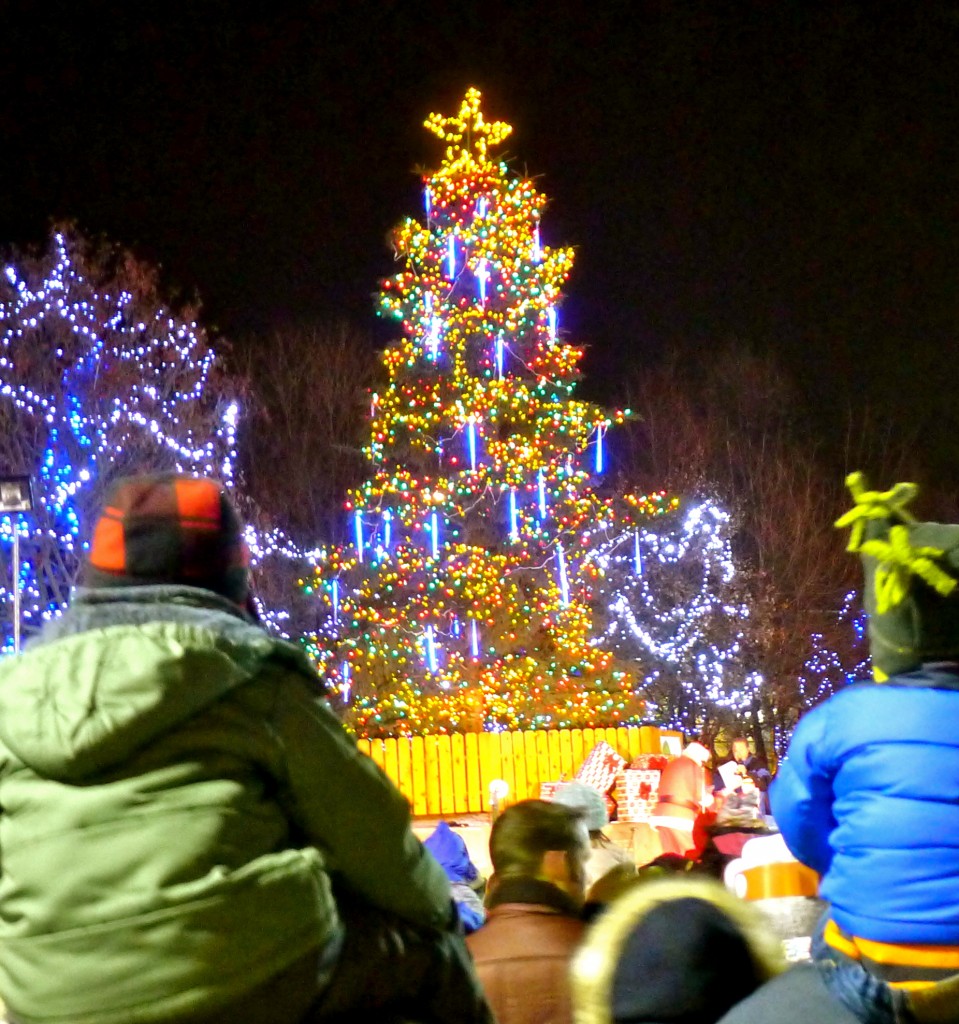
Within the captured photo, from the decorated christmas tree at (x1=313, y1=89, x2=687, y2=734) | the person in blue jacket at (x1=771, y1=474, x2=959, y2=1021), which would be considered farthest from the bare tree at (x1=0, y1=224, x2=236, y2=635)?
the person in blue jacket at (x1=771, y1=474, x2=959, y2=1021)

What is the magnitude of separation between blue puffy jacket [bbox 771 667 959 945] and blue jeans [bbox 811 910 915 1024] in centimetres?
8

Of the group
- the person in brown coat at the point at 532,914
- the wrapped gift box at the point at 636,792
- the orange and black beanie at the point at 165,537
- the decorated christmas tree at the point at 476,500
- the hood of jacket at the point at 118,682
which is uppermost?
the decorated christmas tree at the point at 476,500

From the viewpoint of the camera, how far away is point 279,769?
1.94 metres

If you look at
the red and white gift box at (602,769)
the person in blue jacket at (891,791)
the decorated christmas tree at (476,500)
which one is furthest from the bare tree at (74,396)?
the person in blue jacket at (891,791)

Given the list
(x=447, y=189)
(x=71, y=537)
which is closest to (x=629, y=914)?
(x=447, y=189)

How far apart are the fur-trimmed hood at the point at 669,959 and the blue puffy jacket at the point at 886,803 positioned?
0.26 m

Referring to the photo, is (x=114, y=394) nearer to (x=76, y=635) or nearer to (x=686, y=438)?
(x=686, y=438)

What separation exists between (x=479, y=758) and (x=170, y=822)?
675 inches

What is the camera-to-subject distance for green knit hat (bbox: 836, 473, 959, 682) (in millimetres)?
2416

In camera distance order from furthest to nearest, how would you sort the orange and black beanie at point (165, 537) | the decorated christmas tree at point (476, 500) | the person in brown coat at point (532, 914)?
the decorated christmas tree at point (476, 500), the person in brown coat at point (532, 914), the orange and black beanie at point (165, 537)

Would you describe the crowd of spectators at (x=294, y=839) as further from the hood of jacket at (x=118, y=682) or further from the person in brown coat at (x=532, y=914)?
the person in brown coat at (x=532, y=914)

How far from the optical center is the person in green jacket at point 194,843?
5.94 ft

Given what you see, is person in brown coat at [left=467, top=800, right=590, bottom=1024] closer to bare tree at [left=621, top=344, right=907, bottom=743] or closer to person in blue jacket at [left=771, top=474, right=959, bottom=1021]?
person in blue jacket at [left=771, top=474, right=959, bottom=1021]

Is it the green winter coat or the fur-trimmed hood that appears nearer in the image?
the green winter coat
